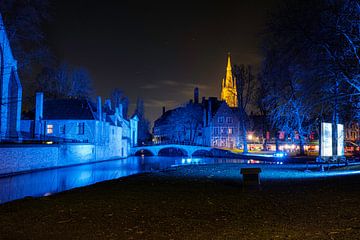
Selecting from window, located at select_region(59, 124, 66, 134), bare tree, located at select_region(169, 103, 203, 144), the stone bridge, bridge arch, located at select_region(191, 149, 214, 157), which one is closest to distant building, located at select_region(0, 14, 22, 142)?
window, located at select_region(59, 124, 66, 134)

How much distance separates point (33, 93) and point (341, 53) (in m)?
50.0

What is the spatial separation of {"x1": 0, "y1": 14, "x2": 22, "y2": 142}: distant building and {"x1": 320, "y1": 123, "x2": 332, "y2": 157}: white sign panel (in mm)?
27162

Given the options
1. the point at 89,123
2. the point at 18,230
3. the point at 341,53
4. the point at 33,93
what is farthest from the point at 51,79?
the point at 18,230

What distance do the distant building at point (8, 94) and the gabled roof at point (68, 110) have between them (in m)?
12.0

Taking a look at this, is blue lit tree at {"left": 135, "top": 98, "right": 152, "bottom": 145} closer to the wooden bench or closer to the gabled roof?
the gabled roof

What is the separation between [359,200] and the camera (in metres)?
9.78

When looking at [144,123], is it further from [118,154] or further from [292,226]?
[292,226]

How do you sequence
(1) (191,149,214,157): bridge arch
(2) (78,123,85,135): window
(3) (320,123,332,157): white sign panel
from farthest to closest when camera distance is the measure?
1. (1) (191,149,214,157): bridge arch
2. (2) (78,123,85,135): window
3. (3) (320,123,332,157): white sign panel

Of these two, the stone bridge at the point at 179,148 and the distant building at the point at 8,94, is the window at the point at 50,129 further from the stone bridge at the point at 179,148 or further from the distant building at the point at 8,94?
the stone bridge at the point at 179,148

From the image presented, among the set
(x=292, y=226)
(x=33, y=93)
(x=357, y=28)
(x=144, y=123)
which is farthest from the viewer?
(x=144, y=123)

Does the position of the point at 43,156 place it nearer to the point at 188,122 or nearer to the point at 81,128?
the point at 81,128

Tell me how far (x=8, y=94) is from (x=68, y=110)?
13.2 m

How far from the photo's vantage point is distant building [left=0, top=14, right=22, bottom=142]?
1399 inches

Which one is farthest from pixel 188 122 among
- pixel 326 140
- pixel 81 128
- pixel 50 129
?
pixel 326 140
